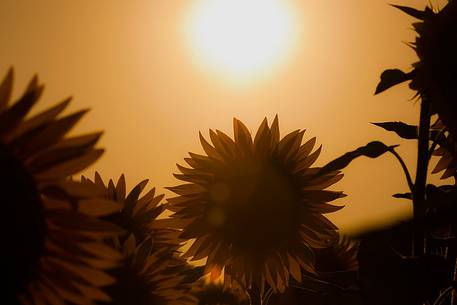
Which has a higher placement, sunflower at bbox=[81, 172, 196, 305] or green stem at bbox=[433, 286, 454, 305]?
sunflower at bbox=[81, 172, 196, 305]

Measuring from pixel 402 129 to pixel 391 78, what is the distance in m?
0.34

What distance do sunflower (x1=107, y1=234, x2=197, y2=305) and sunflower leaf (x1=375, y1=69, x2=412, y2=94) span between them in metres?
0.85

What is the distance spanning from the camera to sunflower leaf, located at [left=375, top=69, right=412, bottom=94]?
1844 millimetres

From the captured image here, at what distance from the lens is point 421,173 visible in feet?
6.50

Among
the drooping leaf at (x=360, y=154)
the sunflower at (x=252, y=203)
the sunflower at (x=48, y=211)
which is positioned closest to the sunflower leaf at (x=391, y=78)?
the drooping leaf at (x=360, y=154)

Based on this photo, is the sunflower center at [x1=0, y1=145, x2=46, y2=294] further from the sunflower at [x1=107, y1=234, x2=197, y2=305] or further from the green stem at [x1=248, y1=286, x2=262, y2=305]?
the green stem at [x1=248, y1=286, x2=262, y2=305]

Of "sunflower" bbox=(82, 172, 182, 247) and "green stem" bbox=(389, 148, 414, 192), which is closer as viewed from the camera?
"green stem" bbox=(389, 148, 414, 192)

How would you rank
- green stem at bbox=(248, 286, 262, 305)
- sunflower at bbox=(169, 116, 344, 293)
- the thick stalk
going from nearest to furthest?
the thick stalk
green stem at bbox=(248, 286, 262, 305)
sunflower at bbox=(169, 116, 344, 293)

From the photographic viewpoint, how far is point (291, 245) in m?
2.61

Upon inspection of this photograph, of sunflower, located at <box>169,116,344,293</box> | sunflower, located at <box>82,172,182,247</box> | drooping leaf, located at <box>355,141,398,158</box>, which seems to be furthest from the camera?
Answer: sunflower, located at <box>169,116,344,293</box>

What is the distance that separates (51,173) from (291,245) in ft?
5.07

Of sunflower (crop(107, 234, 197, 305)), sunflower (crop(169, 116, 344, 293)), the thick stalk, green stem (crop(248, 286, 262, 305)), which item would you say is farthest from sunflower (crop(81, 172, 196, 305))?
the thick stalk

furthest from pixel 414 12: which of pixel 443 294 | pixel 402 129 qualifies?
pixel 443 294

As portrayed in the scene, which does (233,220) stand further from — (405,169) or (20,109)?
(20,109)
